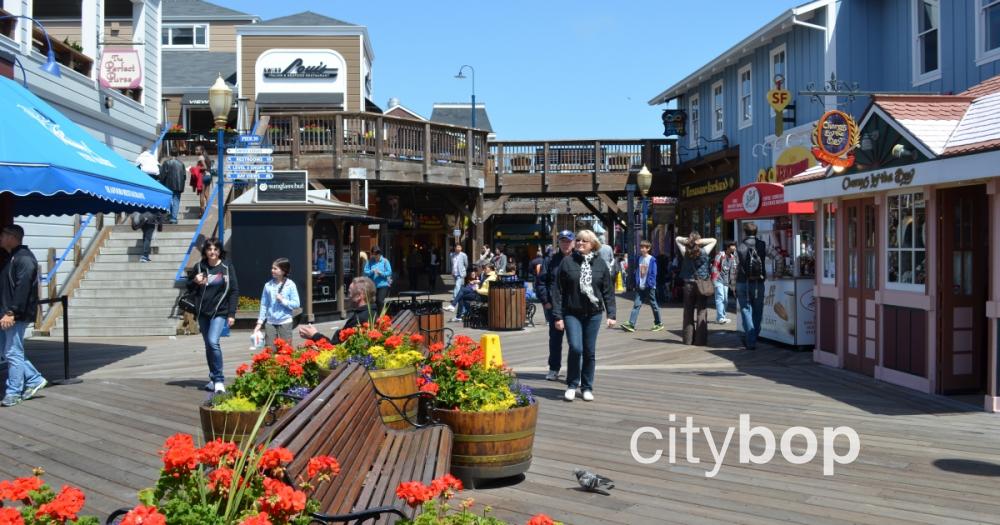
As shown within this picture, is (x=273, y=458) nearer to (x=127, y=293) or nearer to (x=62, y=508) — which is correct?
(x=62, y=508)

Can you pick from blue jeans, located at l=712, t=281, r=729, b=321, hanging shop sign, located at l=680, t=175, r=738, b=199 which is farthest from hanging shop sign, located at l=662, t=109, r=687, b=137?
blue jeans, located at l=712, t=281, r=729, b=321

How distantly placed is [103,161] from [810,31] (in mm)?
13966

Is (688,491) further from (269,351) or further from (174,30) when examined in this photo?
(174,30)

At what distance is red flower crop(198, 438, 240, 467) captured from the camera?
2.87m

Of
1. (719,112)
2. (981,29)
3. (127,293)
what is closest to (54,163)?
(127,293)

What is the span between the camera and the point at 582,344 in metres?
8.68

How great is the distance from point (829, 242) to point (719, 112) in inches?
527

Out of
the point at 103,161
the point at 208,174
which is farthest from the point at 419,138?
the point at 103,161

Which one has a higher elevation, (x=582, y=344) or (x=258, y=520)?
(x=258, y=520)

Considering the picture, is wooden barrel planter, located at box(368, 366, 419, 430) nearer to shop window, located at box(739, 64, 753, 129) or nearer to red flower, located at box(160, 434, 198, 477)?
red flower, located at box(160, 434, 198, 477)

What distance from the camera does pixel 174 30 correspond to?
123ft

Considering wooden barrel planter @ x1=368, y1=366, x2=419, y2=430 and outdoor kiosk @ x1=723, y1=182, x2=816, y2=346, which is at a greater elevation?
outdoor kiosk @ x1=723, y1=182, x2=816, y2=346

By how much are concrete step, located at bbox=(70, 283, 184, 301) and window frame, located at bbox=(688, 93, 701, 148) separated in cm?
1541

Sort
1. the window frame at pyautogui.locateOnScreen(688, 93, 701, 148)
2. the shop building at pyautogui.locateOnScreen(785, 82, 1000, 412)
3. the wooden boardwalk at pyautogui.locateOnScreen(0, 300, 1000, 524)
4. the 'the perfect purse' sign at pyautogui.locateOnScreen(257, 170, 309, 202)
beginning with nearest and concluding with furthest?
the wooden boardwalk at pyautogui.locateOnScreen(0, 300, 1000, 524)
the shop building at pyautogui.locateOnScreen(785, 82, 1000, 412)
the 'the perfect purse' sign at pyautogui.locateOnScreen(257, 170, 309, 202)
the window frame at pyautogui.locateOnScreen(688, 93, 701, 148)
